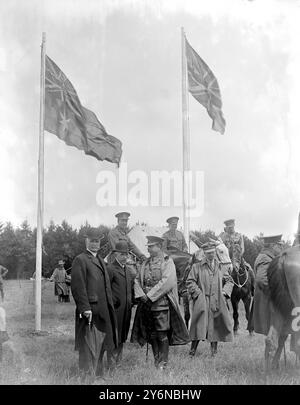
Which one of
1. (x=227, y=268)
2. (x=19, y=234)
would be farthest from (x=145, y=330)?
(x=19, y=234)

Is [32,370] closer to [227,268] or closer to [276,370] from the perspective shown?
[276,370]

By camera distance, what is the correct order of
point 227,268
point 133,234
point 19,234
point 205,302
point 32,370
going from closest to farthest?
point 32,370 → point 205,302 → point 227,268 → point 133,234 → point 19,234

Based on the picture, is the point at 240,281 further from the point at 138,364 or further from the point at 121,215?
the point at 138,364

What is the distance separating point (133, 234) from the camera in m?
12.2

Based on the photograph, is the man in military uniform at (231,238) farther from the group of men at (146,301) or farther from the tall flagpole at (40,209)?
the tall flagpole at (40,209)

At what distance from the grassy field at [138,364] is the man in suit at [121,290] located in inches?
18.5

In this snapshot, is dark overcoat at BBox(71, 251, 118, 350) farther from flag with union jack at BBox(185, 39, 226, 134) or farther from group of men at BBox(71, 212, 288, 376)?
flag with union jack at BBox(185, 39, 226, 134)

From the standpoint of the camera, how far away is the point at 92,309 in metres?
6.82

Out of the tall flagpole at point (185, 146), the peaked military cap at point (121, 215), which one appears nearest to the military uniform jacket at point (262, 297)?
the peaked military cap at point (121, 215)

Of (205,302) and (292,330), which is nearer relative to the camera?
(292,330)

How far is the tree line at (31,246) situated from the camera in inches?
707
